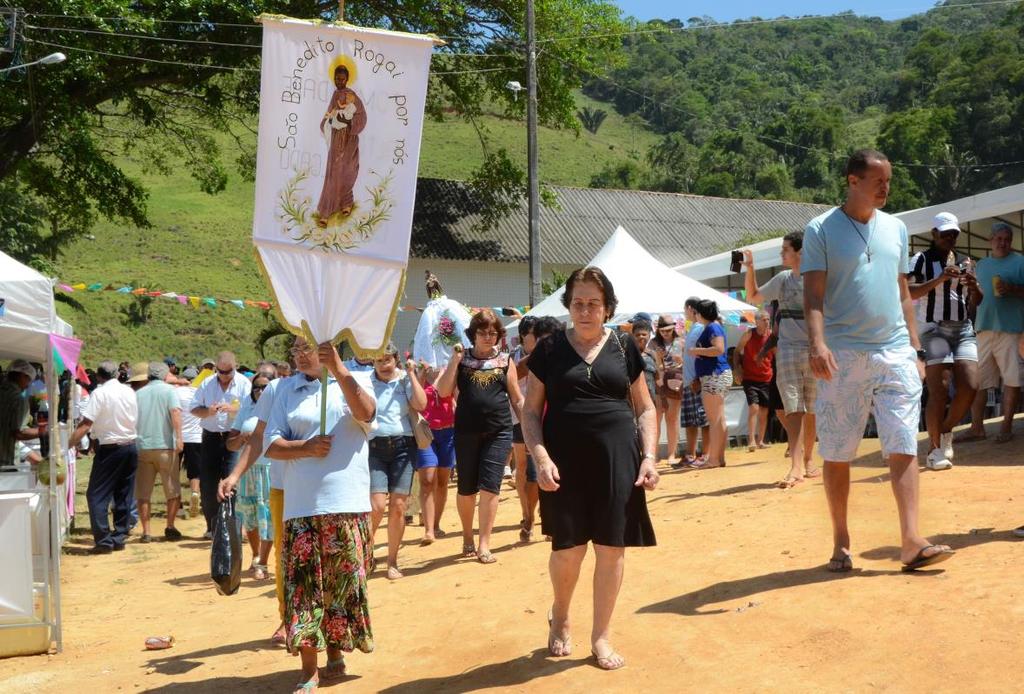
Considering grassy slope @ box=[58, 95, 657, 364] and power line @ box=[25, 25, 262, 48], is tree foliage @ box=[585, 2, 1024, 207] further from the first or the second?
grassy slope @ box=[58, 95, 657, 364]

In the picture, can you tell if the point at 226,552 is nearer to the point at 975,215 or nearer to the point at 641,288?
the point at 641,288

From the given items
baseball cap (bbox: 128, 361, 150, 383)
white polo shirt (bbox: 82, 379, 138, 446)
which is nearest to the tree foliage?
baseball cap (bbox: 128, 361, 150, 383)

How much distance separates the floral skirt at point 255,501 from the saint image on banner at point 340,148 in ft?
16.4

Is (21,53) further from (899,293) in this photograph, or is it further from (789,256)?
(899,293)

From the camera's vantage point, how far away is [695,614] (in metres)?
6.48

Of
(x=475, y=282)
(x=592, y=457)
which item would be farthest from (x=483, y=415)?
(x=475, y=282)

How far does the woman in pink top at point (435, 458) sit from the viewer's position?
10.4 m

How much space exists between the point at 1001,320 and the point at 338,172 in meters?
6.20

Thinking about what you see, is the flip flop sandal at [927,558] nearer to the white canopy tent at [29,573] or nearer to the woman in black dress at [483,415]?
the woman in black dress at [483,415]

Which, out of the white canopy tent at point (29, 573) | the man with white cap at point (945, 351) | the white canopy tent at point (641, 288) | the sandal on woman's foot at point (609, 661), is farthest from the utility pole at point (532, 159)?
the sandal on woman's foot at point (609, 661)

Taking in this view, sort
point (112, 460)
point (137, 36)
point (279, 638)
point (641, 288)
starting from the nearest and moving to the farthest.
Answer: point (279, 638) < point (112, 460) < point (641, 288) < point (137, 36)

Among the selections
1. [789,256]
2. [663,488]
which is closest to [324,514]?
[789,256]

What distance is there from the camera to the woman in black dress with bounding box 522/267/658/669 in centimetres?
564

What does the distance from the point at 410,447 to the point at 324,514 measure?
11.4 ft
